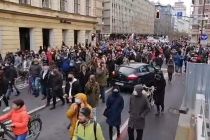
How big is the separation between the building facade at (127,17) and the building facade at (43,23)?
176 feet

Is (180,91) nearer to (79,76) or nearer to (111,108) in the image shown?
(79,76)

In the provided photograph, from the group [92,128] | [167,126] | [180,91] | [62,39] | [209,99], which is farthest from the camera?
[62,39]

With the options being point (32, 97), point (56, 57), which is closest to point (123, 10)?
point (56, 57)

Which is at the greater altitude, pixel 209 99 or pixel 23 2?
pixel 23 2

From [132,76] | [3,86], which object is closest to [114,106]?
[3,86]

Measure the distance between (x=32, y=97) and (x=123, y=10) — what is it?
10397 cm

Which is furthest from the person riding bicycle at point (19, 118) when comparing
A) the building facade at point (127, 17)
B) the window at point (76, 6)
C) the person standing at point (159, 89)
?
the building facade at point (127, 17)

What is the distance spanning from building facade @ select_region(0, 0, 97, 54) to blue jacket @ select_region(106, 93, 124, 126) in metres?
19.3

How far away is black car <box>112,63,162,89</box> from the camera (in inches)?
650

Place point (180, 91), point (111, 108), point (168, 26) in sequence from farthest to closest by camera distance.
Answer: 1. point (168, 26)
2. point (180, 91)
3. point (111, 108)

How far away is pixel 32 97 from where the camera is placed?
601 inches

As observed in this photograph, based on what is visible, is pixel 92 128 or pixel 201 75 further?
pixel 201 75

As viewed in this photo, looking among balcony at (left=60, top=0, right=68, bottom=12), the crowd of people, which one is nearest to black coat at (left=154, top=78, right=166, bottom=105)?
the crowd of people

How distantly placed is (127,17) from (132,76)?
109 meters
